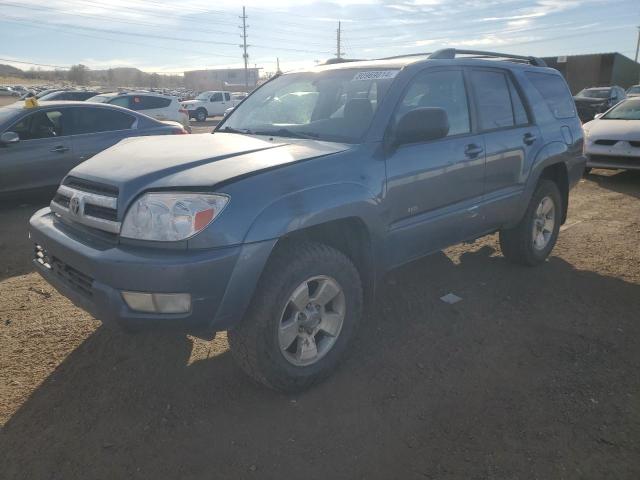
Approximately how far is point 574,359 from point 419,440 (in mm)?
1382

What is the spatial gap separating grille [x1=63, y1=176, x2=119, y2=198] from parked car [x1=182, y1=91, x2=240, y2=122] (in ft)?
90.0

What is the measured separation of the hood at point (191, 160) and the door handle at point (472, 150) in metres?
1.12

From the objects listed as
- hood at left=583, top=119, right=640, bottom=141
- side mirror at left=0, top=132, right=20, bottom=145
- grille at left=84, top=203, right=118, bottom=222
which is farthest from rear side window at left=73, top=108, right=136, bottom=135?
hood at left=583, top=119, right=640, bottom=141

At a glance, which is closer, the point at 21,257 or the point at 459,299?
the point at 459,299

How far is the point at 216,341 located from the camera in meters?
3.39

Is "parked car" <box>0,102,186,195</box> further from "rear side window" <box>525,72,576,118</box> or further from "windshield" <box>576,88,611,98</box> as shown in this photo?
"windshield" <box>576,88,611,98</box>

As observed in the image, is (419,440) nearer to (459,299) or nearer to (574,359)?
(574,359)

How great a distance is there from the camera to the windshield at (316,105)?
10.3ft

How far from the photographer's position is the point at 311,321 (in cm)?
275

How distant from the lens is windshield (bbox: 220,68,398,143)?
3150 mm

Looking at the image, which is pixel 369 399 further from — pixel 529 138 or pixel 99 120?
pixel 99 120

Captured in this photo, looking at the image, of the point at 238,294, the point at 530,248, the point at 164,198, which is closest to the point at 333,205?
the point at 238,294

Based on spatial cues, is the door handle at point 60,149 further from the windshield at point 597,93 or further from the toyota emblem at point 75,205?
the windshield at point 597,93

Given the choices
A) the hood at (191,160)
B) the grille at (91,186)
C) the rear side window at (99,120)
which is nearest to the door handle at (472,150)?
the hood at (191,160)
